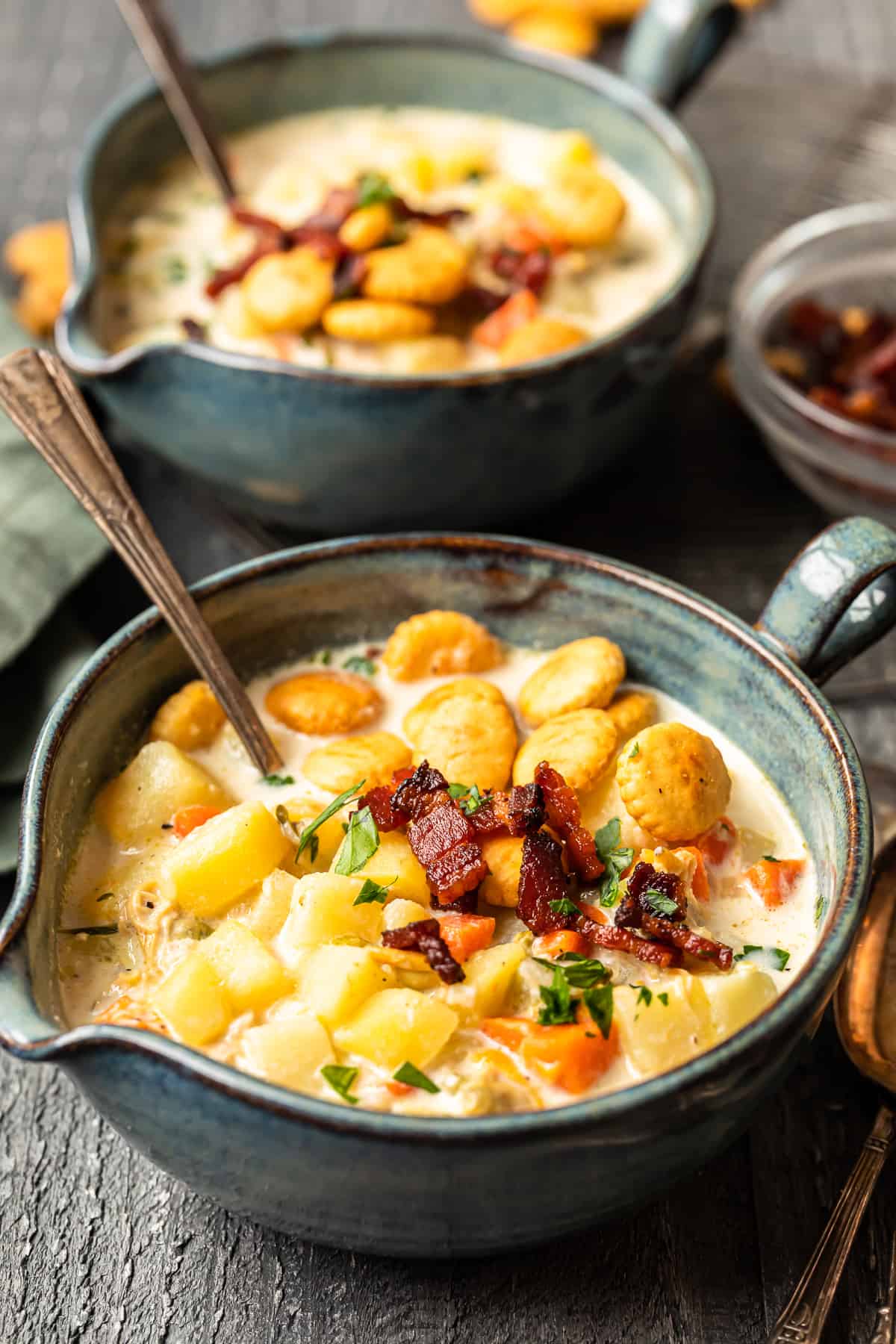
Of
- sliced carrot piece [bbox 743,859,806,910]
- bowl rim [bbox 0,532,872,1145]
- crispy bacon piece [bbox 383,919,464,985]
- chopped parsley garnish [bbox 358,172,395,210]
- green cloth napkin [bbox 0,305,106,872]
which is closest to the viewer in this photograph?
bowl rim [bbox 0,532,872,1145]

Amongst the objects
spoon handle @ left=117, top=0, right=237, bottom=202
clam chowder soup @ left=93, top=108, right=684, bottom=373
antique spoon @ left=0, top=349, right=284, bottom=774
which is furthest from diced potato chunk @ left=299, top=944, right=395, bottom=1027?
spoon handle @ left=117, top=0, right=237, bottom=202

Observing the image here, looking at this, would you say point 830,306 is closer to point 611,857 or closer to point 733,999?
point 611,857

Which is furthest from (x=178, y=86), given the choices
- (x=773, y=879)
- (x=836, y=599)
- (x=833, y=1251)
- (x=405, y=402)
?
(x=833, y=1251)

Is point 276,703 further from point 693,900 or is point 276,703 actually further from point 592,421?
point 592,421

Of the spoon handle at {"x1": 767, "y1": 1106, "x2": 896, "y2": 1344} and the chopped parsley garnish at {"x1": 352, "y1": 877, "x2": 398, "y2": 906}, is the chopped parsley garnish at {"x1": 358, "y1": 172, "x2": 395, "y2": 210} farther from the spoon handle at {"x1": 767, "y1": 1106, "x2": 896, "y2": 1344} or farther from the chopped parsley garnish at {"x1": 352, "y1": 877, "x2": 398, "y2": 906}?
the spoon handle at {"x1": 767, "y1": 1106, "x2": 896, "y2": 1344}

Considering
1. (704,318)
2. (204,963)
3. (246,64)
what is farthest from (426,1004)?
(246,64)

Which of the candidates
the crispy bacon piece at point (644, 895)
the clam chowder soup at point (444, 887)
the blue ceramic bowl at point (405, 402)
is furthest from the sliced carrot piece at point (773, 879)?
the blue ceramic bowl at point (405, 402)
